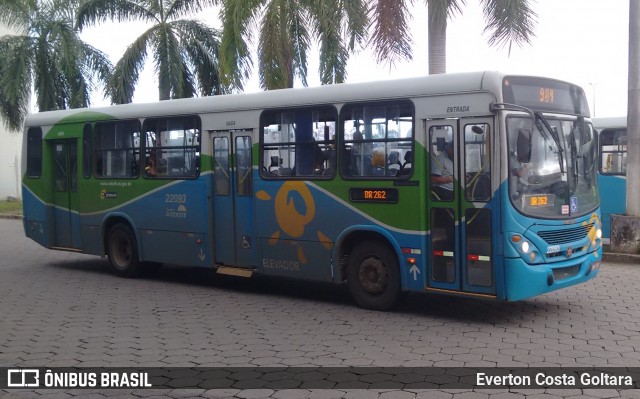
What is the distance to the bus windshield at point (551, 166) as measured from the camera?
892 cm

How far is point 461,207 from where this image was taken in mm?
9164

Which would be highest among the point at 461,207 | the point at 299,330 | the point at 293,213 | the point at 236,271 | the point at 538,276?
→ the point at 461,207

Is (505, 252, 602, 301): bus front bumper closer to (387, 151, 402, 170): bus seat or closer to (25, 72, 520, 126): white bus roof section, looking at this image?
(387, 151, 402, 170): bus seat

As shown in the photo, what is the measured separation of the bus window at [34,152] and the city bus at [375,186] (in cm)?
240

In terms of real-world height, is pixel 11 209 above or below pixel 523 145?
below

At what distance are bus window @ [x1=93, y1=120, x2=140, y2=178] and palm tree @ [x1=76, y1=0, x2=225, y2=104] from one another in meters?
9.38

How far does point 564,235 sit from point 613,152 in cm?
862

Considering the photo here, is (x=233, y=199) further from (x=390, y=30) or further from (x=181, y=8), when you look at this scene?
(x=181, y=8)

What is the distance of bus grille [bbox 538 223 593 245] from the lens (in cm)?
912

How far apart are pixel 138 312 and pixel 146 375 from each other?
3.30m

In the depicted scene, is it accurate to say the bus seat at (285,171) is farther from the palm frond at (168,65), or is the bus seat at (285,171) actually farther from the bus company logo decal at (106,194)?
the palm frond at (168,65)

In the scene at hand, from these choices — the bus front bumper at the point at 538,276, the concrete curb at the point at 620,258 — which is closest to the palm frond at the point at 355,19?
the concrete curb at the point at 620,258

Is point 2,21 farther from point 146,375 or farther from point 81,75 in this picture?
point 146,375

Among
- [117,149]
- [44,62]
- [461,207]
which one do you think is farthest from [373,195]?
[44,62]
